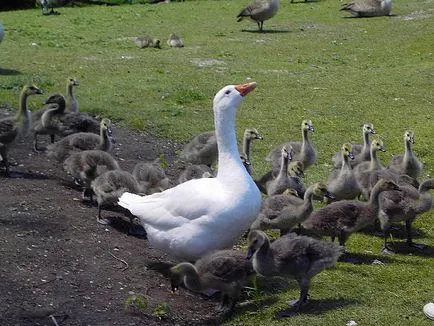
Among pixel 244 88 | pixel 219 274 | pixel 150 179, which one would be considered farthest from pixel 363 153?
pixel 219 274

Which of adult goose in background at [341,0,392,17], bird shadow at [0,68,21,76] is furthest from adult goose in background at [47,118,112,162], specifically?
adult goose in background at [341,0,392,17]

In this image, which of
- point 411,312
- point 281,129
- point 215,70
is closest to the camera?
point 411,312

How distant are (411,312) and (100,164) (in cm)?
442

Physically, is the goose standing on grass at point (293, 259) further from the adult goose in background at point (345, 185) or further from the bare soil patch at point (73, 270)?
the adult goose in background at point (345, 185)

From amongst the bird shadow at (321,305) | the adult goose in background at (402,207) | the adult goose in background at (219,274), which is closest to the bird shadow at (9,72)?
the adult goose in background at (402,207)

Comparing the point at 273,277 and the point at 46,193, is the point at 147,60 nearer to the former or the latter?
the point at 46,193

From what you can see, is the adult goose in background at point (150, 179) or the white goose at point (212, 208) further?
the adult goose in background at point (150, 179)

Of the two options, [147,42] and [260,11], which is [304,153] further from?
[260,11]

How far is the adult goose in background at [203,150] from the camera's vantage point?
39.4ft

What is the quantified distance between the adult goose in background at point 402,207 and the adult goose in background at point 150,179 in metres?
2.59

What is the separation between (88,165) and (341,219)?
323cm

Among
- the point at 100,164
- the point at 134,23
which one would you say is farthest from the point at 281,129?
the point at 134,23

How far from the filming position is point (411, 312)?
7.72 m

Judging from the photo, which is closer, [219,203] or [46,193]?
[219,203]
